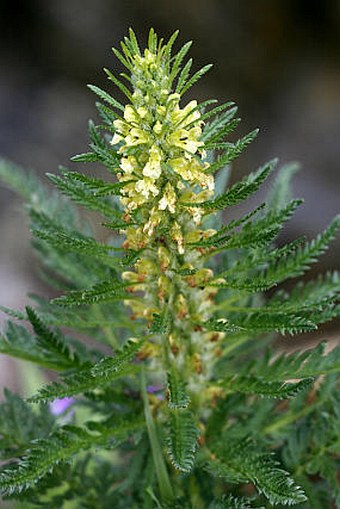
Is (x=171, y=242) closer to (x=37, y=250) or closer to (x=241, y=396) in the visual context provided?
A: (x=241, y=396)

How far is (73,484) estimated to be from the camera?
1386 mm

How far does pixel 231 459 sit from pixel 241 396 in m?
0.15

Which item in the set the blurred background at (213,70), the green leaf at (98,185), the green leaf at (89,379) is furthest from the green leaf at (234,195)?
the blurred background at (213,70)

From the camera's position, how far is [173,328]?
3.88ft

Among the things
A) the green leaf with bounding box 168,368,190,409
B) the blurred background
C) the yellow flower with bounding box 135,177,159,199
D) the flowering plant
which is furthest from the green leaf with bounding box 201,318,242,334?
the blurred background

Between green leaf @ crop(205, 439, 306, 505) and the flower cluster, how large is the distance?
0.38 m

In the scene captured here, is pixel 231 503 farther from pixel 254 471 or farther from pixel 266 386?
pixel 266 386

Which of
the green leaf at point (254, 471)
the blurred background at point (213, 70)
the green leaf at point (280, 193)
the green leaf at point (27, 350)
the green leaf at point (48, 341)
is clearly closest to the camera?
the green leaf at point (254, 471)

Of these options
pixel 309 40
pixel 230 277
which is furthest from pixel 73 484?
pixel 309 40

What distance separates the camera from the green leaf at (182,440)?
96 centimetres

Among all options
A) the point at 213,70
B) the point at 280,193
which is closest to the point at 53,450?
the point at 280,193

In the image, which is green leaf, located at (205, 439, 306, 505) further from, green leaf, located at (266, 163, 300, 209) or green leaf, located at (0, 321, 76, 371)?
green leaf, located at (266, 163, 300, 209)

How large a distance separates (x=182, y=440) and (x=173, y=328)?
222mm

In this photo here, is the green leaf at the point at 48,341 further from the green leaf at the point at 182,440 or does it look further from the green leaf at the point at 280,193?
the green leaf at the point at 280,193
